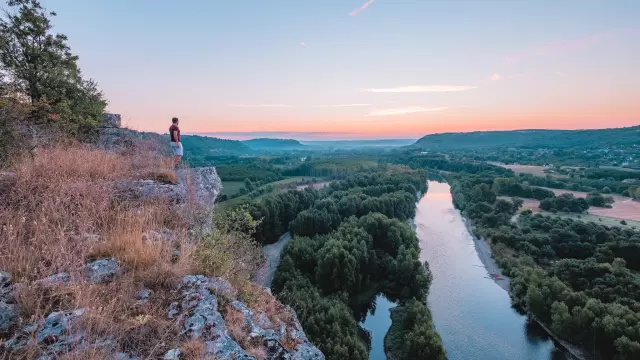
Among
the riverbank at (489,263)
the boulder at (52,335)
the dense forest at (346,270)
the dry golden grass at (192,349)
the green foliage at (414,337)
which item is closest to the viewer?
the boulder at (52,335)

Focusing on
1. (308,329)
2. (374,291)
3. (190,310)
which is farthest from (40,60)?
(374,291)

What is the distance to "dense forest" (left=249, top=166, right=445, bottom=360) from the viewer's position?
18.6 m

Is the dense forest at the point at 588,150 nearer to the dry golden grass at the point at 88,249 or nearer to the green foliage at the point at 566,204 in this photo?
the green foliage at the point at 566,204

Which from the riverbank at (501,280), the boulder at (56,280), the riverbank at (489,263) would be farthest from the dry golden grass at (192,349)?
the riverbank at (489,263)

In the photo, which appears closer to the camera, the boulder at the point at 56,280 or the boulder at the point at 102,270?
the boulder at the point at 56,280

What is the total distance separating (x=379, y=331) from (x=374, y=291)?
5.90 meters

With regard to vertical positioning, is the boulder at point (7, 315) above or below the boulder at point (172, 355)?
above

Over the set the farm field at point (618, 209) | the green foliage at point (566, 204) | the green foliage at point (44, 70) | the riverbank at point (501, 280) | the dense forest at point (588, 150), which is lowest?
the riverbank at point (501, 280)

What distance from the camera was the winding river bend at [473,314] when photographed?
72.4ft

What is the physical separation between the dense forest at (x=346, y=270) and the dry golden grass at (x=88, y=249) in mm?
6216

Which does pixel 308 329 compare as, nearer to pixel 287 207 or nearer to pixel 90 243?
pixel 90 243

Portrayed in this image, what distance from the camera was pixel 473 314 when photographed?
1032 inches

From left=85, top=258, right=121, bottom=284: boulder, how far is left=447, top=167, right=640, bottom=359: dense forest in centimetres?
2621

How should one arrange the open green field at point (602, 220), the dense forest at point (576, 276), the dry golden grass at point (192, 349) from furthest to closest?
the open green field at point (602, 220) → the dense forest at point (576, 276) → the dry golden grass at point (192, 349)
